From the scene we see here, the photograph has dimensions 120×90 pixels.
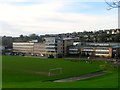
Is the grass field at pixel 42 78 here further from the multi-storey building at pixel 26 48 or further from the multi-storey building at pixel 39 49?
the multi-storey building at pixel 26 48

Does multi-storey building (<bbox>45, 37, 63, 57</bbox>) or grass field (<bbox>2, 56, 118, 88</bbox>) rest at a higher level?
multi-storey building (<bbox>45, 37, 63, 57</bbox>)

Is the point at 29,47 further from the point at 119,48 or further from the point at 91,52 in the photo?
the point at 119,48

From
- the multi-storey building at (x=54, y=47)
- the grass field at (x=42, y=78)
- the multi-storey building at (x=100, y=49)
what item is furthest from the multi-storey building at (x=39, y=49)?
the grass field at (x=42, y=78)

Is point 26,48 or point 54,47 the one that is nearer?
point 54,47

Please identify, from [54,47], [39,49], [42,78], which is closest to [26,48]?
[39,49]

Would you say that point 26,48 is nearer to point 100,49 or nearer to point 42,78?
point 100,49

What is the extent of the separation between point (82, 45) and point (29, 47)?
44.3 metres

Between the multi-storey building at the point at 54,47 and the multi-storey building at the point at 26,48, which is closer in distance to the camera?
the multi-storey building at the point at 54,47

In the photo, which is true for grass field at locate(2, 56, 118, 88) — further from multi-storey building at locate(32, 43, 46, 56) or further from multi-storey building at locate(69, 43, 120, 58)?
multi-storey building at locate(32, 43, 46, 56)

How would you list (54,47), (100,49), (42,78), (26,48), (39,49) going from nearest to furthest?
(42,78) < (100,49) < (54,47) < (39,49) < (26,48)

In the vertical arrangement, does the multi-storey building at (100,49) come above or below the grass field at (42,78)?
above

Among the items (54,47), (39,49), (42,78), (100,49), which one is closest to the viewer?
(42,78)

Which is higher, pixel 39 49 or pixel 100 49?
pixel 100 49

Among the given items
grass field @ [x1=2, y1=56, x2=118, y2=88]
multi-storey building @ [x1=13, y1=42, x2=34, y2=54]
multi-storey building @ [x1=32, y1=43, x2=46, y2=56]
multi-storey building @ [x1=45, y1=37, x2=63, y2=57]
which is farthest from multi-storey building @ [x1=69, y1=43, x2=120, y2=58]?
grass field @ [x1=2, y1=56, x2=118, y2=88]
